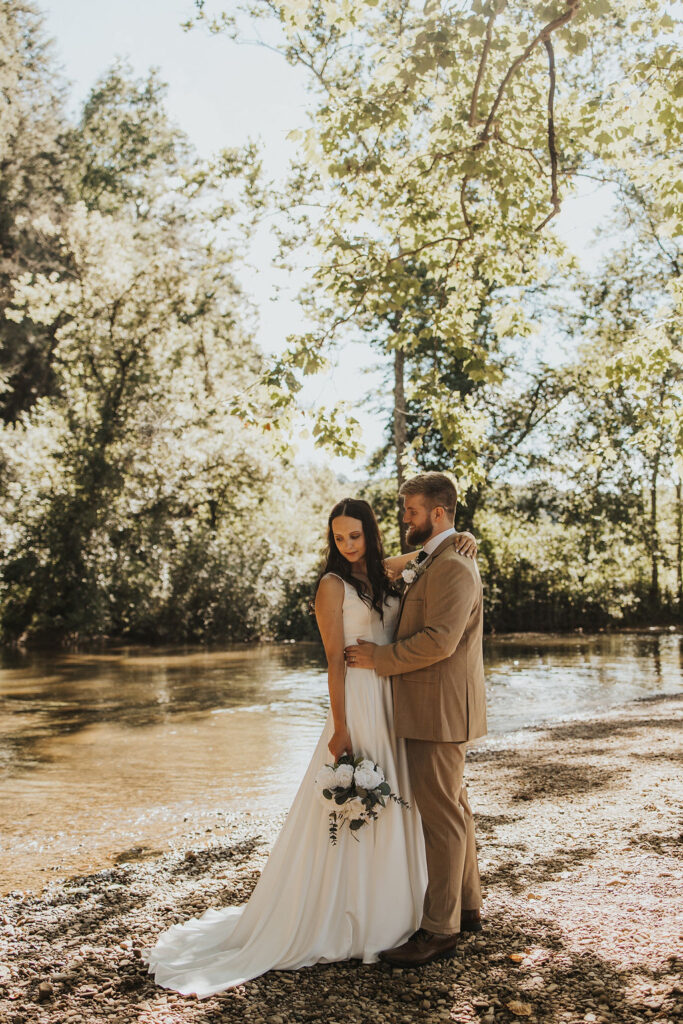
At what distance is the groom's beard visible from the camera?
12.7 ft

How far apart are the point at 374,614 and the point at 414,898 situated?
1.30m

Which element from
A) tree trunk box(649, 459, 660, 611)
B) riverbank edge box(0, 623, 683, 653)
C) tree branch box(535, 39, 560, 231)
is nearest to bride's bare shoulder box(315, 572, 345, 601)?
tree branch box(535, 39, 560, 231)

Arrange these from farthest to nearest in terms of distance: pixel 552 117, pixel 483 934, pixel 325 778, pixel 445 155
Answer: pixel 445 155, pixel 552 117, pixel 483 934, pixel 325 778

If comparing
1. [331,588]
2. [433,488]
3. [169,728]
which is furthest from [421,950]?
[169,728]

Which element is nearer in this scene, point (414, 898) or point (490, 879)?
point (414, 898)

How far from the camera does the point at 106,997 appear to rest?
3.43 metres

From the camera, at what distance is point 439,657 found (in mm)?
3559

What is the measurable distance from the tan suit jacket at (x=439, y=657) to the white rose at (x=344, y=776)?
0.30 m

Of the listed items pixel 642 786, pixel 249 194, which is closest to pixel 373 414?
pixel 249 194

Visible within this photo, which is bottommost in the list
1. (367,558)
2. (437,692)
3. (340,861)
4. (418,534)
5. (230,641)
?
(230,641)

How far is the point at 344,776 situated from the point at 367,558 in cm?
103

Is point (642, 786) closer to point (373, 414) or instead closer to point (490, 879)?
point (490, 879)

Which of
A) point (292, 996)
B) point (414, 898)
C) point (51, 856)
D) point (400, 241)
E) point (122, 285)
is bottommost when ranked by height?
point (51, 856)

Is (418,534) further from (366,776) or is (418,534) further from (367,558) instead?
(366,776)
